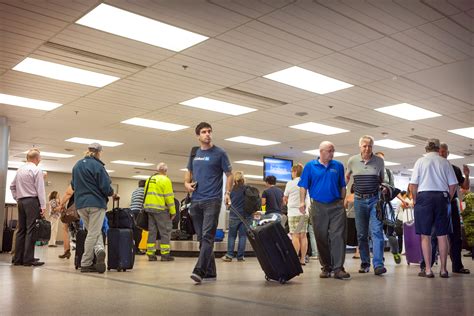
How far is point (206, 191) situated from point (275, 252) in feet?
3.02

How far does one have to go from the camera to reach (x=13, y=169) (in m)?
24.8

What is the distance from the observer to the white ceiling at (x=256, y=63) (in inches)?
258

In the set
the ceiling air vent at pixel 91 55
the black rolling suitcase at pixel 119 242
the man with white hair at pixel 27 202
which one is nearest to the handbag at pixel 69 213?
the man with white hair at pixel 27 202

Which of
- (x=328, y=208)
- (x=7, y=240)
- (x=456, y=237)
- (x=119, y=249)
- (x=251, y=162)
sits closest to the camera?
(x=328, y=208)

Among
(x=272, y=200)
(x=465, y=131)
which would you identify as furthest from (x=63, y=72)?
(x=465, y=131)

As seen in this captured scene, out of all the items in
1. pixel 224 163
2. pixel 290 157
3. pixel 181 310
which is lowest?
pixel 181 310

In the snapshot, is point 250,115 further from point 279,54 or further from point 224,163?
point 224,163

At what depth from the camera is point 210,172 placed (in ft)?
17.4

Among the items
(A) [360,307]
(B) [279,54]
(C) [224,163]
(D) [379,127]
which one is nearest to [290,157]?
(D) [379,127]

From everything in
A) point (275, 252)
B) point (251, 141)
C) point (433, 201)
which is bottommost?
point (275, 252)

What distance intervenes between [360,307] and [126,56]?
237 inches

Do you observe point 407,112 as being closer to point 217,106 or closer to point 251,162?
point 217,106

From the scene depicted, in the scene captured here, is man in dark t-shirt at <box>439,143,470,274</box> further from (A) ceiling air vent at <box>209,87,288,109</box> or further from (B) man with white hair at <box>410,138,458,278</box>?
(A) ceiling air vent at <box>209,87,288,109</box>

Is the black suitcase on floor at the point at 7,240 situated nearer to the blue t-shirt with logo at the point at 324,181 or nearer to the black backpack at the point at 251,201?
the black backpack at the point at 251,201
